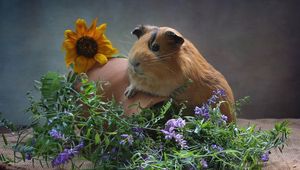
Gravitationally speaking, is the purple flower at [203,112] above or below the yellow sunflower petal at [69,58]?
below

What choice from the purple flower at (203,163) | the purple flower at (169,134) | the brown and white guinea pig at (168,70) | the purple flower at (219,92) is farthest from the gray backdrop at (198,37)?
the purple flower at (203,163)

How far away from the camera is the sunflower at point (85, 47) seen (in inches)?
88.3

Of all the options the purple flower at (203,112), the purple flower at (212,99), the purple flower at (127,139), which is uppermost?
the purple flower at (212,99)

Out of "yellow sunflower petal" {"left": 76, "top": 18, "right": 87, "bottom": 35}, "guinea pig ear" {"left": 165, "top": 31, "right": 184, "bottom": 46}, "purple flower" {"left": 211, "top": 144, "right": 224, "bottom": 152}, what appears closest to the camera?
"purple flower" {"left": 211, "top": 144, "right": 224, "bottom": 152}

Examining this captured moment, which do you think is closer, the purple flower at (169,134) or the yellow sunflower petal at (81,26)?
the purple flower at (169,134)

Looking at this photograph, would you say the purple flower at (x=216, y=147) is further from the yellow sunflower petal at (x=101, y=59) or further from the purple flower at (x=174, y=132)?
the yellow sunflower petal at (x=101, y=59)

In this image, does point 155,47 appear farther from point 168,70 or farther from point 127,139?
point 127,139

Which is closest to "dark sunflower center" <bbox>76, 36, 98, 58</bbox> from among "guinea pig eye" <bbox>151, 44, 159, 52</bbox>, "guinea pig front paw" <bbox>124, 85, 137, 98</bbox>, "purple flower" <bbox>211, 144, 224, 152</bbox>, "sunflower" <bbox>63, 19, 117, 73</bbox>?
"sunflower" <bbox>63, 19, 117, 73</bbox>

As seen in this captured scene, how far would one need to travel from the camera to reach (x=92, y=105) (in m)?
1.61

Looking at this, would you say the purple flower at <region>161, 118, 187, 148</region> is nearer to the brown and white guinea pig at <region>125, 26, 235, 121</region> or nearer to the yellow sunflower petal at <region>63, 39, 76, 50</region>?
the brown and white guinea pig at <region>125, 26, 235, 121</region>

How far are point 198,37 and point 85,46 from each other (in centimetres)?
88

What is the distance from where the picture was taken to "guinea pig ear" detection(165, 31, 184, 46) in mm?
1789

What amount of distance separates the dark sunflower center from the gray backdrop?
41cm

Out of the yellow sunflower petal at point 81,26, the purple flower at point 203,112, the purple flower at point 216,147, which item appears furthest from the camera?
the yellow sunflower petal at point 81,26
